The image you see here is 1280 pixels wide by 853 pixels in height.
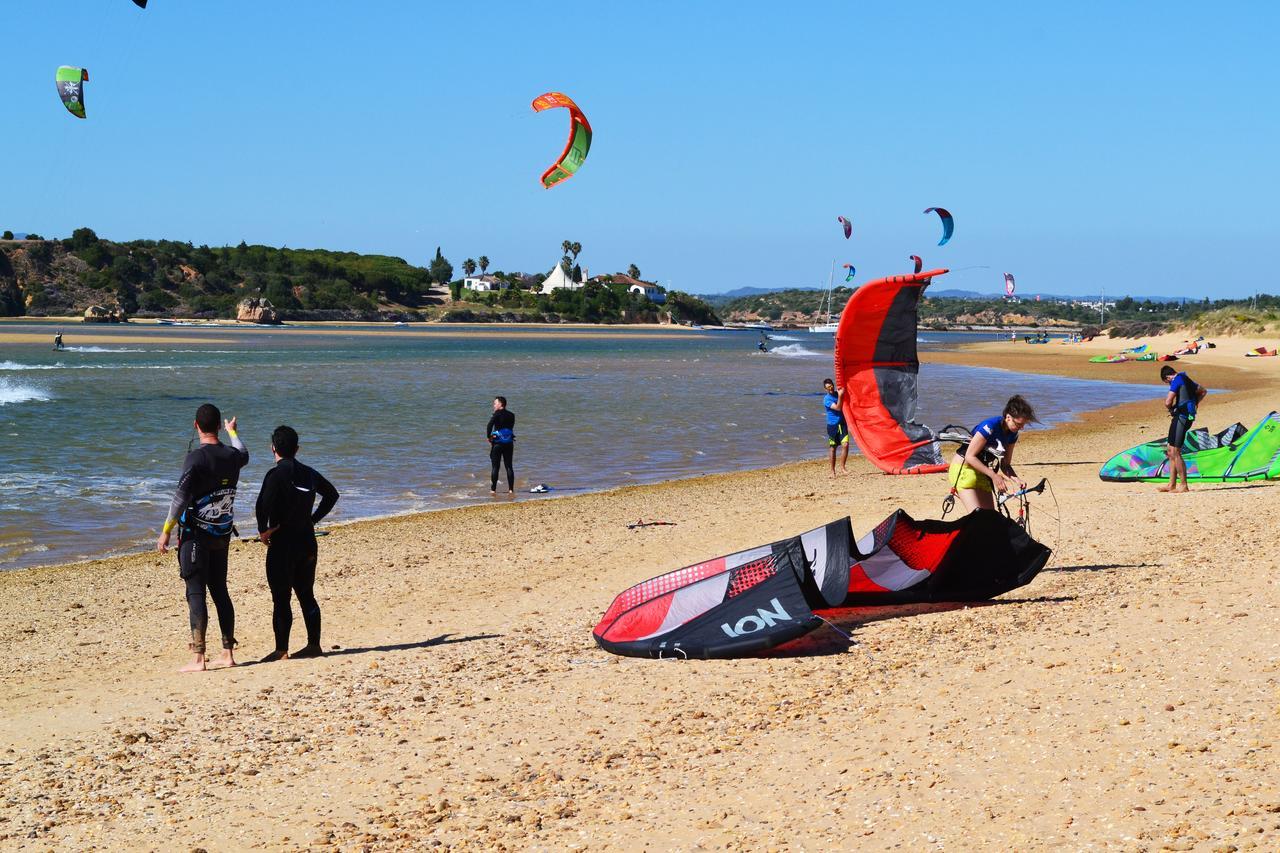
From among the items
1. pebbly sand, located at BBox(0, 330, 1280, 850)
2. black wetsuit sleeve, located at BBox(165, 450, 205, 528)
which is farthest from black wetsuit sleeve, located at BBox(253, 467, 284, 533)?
pebbly sand, located at BBox(0, 330, 1280, 850)

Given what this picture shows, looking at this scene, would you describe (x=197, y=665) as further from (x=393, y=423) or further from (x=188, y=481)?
(x=393, y=423)

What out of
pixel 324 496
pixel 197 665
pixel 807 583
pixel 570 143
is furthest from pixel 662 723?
pixel 570 143

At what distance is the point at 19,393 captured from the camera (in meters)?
33.3

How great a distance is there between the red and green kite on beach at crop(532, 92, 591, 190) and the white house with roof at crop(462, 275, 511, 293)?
16869 centimetres

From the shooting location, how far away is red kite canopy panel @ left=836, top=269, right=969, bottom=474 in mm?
12484

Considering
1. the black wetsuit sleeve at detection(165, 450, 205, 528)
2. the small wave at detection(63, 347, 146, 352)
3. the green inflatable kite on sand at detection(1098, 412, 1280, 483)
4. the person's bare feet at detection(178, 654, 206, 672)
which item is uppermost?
the black wetsuit sleeve at detection(165, 450, 205, 528)

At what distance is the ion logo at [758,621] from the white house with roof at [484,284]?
180 m

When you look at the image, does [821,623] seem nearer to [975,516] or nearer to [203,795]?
[975,516]

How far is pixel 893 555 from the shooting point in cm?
718

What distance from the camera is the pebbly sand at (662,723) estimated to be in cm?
406

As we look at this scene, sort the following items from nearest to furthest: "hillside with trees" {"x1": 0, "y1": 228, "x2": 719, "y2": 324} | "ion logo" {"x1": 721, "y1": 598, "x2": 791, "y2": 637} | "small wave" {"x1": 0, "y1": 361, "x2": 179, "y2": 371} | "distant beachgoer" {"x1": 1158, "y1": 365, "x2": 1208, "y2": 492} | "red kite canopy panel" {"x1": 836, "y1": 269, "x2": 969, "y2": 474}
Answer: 1. "ion logo" {"x1": 721, "y1": 598, "x2": 791, "y2": 637}
2. "distant beachgoer" {"x1": 1158, "y1": 365, "x2": 1208, "y2": 492}
3. "red kite canopy panel" {"x1": 836, "y1": 269, "x2": 969, "y2": 474}
4. "small wave" {"x1": 0, "y1": 361, "x2": 179, "y2": 371}
5. "hillside with trees" {"x1": 0, "y1": 228, "x2": 719, "y2": 324}

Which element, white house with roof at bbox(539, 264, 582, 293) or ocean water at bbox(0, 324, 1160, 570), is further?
white house with roof at bbox(539, 264, 582, 293)

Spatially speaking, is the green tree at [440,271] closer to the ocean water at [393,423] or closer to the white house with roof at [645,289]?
the white house with roof at [645,289]

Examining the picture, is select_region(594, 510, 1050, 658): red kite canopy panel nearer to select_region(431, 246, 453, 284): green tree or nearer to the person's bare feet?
the person's bare feet
